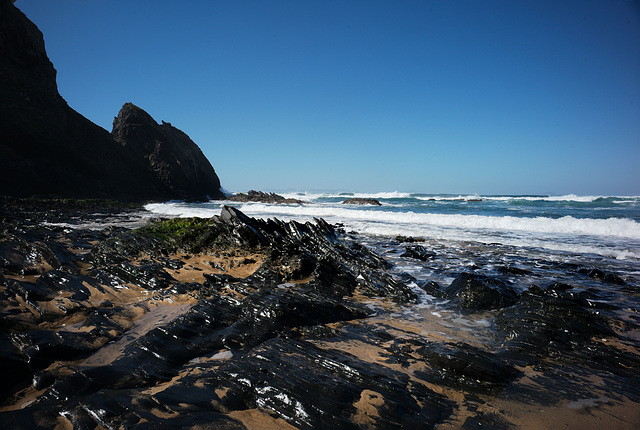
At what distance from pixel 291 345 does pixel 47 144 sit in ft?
113

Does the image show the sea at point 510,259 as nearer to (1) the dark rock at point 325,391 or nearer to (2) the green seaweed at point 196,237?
(1) the dark rock at point 325,391

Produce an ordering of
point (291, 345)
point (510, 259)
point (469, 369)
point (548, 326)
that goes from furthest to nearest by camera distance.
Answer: point (510, 259) < point (548, 326) < point (291, 345) < point (469, 369)

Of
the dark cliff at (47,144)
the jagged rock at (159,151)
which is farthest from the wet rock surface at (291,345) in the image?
the jagged rock at (159,151)

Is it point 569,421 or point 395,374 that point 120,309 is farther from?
point 569,421

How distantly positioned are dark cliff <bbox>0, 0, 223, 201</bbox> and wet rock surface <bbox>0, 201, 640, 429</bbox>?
2468 cm

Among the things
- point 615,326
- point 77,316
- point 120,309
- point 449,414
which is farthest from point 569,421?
point 77,316

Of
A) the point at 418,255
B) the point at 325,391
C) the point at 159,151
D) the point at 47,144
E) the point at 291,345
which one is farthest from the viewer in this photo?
the point at 159,151

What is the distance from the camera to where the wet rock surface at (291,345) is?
6.82ft

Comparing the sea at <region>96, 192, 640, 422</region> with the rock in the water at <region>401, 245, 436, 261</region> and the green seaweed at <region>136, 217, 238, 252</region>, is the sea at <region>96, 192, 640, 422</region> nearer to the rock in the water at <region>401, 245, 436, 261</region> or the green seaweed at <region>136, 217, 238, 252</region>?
the rock in the water at <region>401, 245, 436, 261</region>

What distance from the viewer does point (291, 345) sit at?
301 cm

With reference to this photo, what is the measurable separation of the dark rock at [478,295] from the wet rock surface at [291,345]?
0.11 feet

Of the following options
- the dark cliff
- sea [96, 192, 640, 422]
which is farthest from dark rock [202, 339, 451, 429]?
the dark cliff

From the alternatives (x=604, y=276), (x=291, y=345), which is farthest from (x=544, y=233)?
(x=291, y=345)

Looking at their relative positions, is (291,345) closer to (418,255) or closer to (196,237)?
(196,237)
